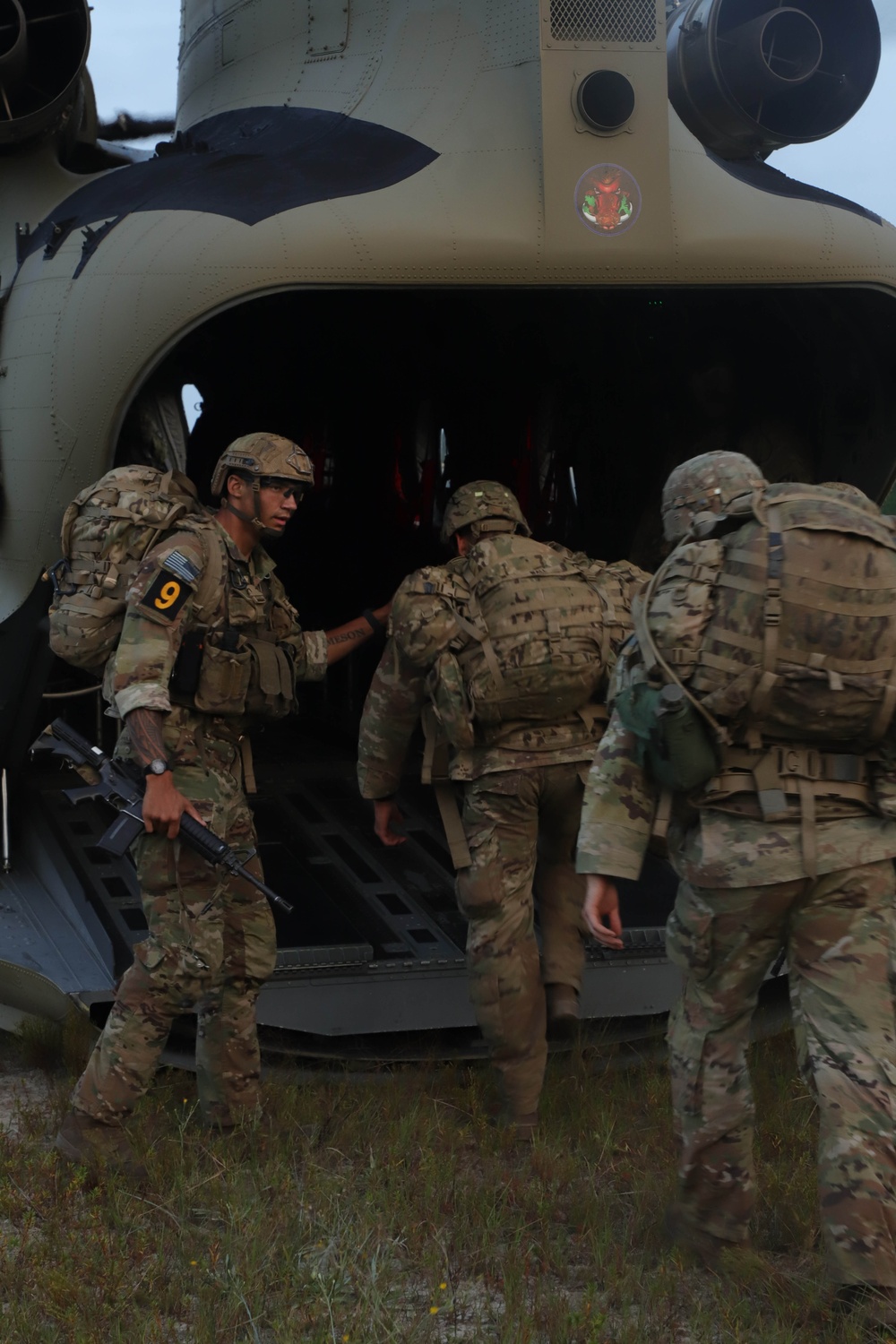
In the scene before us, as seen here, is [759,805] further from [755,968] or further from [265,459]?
[265,459]

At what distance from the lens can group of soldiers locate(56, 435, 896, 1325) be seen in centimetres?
306

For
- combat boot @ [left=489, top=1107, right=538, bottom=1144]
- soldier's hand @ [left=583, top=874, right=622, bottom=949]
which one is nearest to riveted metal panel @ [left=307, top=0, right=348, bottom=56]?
soldier's hand @ [left=583, top=874, right=622, bottom=949]

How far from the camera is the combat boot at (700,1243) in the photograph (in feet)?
10.5

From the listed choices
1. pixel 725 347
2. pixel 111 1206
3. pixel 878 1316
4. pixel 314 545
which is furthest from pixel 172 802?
pixel 314 545

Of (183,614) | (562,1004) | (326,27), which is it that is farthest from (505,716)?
(326,27)

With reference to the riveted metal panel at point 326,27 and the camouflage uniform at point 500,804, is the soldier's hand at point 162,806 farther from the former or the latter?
the riveted metal panel at point 326,27

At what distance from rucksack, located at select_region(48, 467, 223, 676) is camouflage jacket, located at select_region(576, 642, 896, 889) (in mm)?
1367

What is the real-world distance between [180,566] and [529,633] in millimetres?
1053

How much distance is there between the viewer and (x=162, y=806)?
3.79 metres

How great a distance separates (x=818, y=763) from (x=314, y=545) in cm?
487

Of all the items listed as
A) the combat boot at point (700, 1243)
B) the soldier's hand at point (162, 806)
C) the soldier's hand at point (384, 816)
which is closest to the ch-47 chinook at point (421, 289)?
the soldier's hand at point (384, 816)

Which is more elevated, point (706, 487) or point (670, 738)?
point (706, 487)

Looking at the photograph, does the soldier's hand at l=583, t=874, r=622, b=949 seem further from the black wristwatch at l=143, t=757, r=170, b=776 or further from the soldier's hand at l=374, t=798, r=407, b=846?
the soldier's hand at l=374, t=798, r=407, b=846

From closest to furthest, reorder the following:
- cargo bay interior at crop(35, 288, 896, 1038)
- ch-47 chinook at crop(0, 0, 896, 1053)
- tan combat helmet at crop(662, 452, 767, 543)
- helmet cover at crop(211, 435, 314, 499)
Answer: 1. tan combat helmet at crop(662, 452, 767, 543)
2. helmet cover at crop(211, 435, 314, 499)
3. ch-47 chinook at crop(0, 0, 896, 1053)
4. cargo bay interior at crop(35, 288, 896, 1038)
